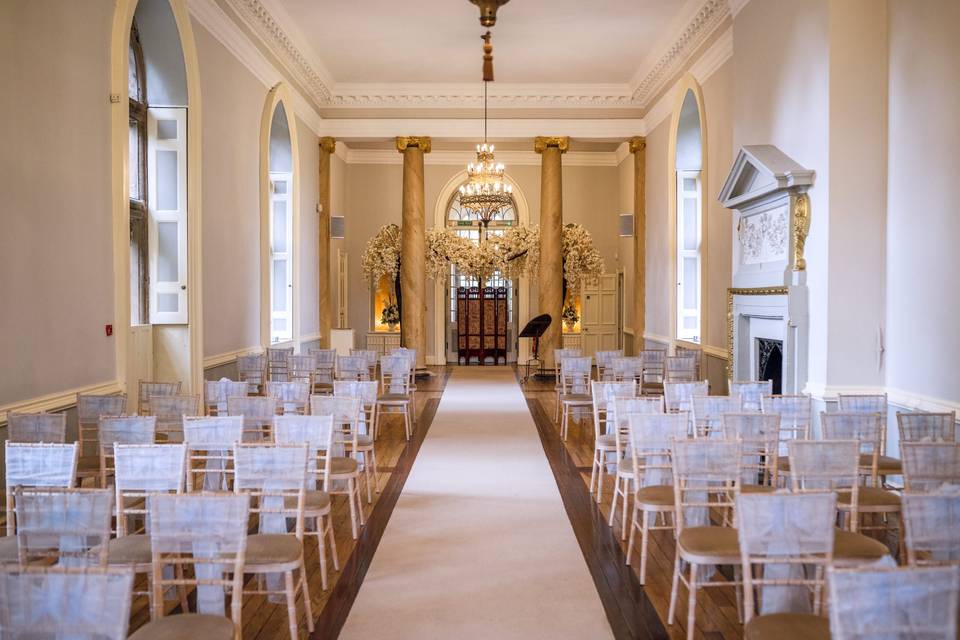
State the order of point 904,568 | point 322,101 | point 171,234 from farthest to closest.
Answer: point 322,101
point 171,234
point 904,568

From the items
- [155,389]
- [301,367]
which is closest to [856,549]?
[155,389]

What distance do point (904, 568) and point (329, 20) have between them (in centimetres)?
1114

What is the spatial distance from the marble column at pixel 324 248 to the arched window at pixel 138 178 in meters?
7.21

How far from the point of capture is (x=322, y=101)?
15359 millimetres

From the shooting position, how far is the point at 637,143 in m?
15.9

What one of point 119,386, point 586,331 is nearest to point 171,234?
point 119,386

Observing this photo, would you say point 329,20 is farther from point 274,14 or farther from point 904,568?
point 904,568

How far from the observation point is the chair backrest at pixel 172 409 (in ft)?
19.2

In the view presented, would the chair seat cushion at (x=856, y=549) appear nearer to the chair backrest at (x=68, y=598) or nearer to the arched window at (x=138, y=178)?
the chair backrest at (x=68, y=598)

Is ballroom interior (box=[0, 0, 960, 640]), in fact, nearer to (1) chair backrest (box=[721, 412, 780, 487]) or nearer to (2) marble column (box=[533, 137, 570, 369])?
(1) chair backrest (box=[721, 412, 780, 487])

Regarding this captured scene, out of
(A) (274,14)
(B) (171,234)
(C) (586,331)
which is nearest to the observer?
(B) (171,234)

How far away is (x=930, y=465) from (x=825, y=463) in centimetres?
49

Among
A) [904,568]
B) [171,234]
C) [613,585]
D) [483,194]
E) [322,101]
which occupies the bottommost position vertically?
[613,585]

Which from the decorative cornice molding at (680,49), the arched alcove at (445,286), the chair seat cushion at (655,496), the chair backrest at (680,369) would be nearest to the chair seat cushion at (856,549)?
the chair seat cushion at (655,496)
